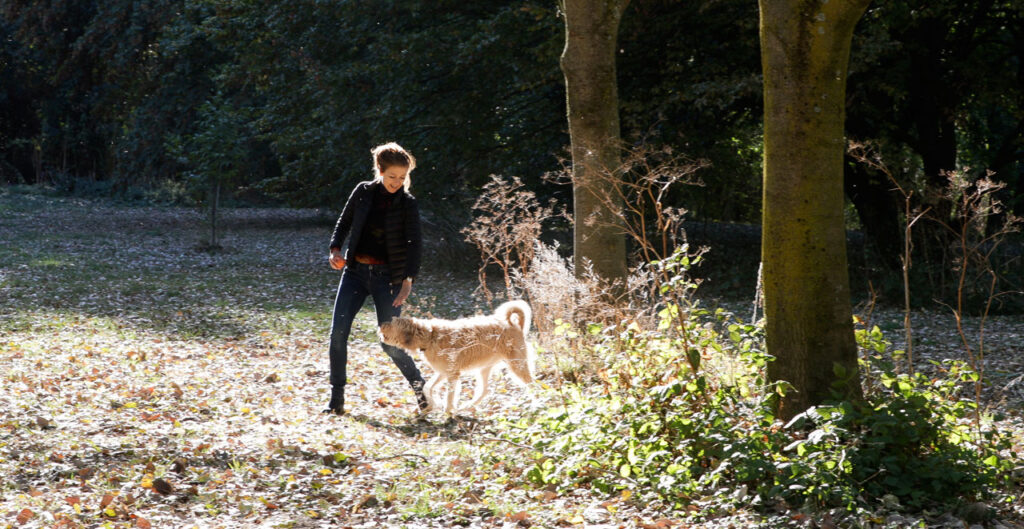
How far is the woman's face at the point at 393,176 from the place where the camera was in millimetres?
6957

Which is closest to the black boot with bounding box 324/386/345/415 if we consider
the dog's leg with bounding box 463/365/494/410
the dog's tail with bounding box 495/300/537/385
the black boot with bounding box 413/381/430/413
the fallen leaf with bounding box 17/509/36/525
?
the black boot with bounding box 413/381/430/413

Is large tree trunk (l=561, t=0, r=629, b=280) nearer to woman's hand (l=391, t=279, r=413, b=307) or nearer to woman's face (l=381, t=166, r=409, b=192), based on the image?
woman's hand (l=391, t=279, r=413, b=307)

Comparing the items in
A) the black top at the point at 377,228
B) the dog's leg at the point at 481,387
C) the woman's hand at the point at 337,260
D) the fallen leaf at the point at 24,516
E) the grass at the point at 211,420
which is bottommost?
the grass at the point at 211,420

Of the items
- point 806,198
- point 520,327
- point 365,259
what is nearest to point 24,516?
point 365,259

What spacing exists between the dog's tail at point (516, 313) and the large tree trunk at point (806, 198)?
2.57 m

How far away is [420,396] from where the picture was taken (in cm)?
761

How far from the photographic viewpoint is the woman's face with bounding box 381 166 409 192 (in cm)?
696

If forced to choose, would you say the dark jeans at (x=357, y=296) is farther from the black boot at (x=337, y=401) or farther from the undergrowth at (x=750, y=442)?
the undergrowth at (x=750, y=442)

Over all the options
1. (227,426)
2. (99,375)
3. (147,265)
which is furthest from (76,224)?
(227,426)

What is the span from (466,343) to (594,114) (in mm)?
3088

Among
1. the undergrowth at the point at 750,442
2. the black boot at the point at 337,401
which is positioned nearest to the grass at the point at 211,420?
the black boot at the point at 337,401

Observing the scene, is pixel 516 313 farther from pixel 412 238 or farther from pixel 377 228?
pixel 377 228

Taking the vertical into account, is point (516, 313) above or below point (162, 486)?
above

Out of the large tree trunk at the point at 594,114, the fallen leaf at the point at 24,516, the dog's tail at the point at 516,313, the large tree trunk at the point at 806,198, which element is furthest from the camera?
the large tree trunk at the point at 594,114
